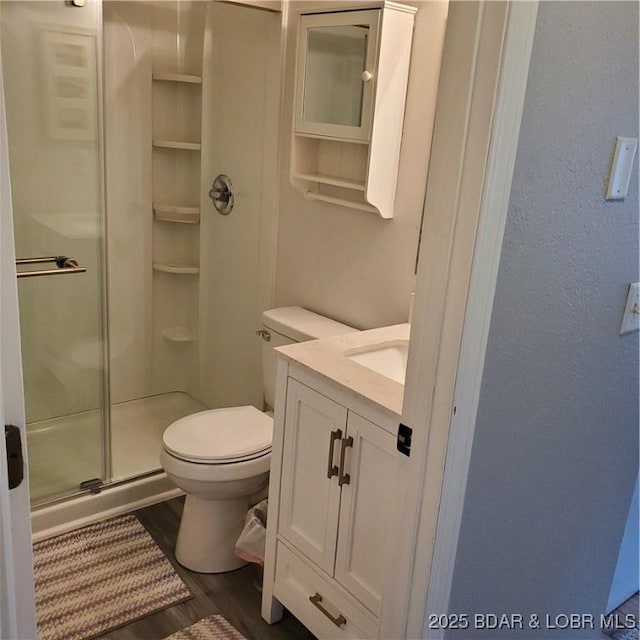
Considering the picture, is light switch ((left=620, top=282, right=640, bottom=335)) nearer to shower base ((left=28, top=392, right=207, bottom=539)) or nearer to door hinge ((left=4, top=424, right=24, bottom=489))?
door hinge ((left=4, top=424, right=24, bottom=489))

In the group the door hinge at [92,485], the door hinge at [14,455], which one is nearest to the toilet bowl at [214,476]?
the door hinge at [92,485]

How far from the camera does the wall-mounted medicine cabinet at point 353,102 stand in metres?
1.94

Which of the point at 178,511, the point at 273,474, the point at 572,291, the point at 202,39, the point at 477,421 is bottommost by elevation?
the point at 178,511

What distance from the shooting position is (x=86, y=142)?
2574mm

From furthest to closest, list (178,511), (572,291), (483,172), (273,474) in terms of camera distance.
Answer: (178,511) → (273,474) → (572,291) → (483,172)

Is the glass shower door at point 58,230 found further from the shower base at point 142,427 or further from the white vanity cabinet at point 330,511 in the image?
the white vanity cabinet at point 330,511

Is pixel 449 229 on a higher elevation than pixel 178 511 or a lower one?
higher

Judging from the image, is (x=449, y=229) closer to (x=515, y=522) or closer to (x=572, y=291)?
(x=572, y=291)

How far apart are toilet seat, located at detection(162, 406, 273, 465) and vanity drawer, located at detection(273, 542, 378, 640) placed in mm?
350

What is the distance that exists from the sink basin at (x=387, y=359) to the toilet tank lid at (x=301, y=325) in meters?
0.35

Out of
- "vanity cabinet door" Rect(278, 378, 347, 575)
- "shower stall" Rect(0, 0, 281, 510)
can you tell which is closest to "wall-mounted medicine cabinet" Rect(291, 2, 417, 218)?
"shower stall" Rect(0, 0, 281, 510)

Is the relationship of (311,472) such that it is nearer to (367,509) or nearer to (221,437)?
(367,509)

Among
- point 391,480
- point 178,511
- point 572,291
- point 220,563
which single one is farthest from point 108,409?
point 572,291

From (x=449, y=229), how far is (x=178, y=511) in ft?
6.05
